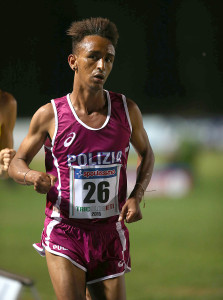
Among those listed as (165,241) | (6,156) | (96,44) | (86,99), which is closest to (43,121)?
(86,99)

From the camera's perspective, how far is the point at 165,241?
1016 centimetres

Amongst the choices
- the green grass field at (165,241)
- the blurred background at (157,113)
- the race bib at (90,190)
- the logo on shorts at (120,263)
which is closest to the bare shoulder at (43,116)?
the race bib at (90,190)

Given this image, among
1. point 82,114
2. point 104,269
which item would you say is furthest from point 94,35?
point 104,269

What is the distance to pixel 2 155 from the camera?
344cm

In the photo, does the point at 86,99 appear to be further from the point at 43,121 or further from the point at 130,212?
the point at 130,212

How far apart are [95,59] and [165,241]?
7324mm

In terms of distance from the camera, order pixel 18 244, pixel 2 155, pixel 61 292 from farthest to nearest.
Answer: pixel 18 244 < pixel 2 155 < pixel 61 292

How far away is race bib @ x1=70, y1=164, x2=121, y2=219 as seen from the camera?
10.5 ft

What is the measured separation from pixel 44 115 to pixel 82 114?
199 millimetres

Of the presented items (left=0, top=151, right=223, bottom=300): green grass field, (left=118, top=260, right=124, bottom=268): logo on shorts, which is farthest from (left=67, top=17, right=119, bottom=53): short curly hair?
(left=0, top=151, right=223, bottom=300): green grass field

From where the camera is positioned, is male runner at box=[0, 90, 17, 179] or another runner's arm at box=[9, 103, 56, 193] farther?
male runner at box=[0, 90, 17, 179]

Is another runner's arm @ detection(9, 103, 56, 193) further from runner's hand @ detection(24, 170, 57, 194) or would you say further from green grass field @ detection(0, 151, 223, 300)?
green grass field @ detection(0, 151, 223, 300)

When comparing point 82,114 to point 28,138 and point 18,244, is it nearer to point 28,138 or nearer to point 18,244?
point 28,138

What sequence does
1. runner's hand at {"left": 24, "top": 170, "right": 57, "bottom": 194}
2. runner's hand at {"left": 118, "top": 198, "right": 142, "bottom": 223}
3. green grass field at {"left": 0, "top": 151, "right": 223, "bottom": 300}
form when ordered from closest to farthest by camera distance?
runner's hand at {"left": 24, "top": 170, "right": 57, "bottom": 194} → runner's hand at {"left": 118, "top": 198, "right": 142, "bottom": 223} → green grass field at {"left": 0, "top": 151, "right": 223, "bottom": 300}
